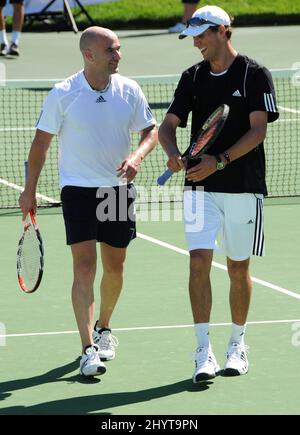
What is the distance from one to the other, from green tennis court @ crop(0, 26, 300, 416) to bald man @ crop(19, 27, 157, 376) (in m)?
0.29

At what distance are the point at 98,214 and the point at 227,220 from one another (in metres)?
0.81

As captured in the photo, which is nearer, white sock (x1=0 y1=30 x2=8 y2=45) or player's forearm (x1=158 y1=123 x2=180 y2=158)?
player's forearm (x1=158 y1=123 x2=180 y2=158)

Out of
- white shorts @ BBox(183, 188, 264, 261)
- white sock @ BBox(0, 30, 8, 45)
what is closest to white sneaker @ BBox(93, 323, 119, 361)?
white shorts @ BBox(183, 188, 264, 261)

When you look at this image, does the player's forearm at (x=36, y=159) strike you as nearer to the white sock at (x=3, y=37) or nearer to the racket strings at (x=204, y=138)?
the racket strings at (x=204, y=138)

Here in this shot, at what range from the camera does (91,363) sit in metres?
7.84

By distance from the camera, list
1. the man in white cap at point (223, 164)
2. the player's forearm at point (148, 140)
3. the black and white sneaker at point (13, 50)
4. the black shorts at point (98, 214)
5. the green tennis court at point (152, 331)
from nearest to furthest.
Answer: the green tennis court at point (152, 331) < the man in white cap at point (223, 164) < the black shorts at point (98, 214) < the player's forearm at point (148, 140) < the black and white sneaker at point (13, 50)

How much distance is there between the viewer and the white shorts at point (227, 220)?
793 cm

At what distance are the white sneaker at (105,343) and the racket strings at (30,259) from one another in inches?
25.9

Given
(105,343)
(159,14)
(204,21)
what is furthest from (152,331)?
(159,14)

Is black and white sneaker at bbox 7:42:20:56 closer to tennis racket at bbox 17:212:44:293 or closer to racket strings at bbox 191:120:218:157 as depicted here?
tennis racket at bbox 17:212:44:293

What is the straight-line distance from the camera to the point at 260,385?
7695mm

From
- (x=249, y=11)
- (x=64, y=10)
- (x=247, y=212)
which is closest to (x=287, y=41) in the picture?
(x=249, y=11)

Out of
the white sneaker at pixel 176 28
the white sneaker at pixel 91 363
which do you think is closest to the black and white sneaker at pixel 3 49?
the white sneaker at pixel 176 28

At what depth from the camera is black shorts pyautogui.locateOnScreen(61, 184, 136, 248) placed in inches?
317
